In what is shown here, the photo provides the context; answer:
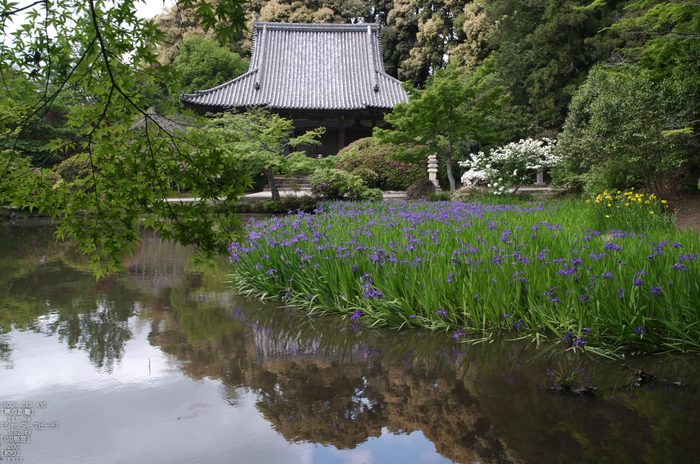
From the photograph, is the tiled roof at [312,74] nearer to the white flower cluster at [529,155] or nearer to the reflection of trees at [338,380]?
the white flower cluster at [529,155]

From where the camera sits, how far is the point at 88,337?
4277mm

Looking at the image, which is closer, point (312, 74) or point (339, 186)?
point (339, 186)

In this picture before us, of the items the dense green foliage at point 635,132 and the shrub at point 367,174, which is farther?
the shrub at point 367,174

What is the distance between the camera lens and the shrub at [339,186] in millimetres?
12594

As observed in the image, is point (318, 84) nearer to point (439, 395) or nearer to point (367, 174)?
point (367, 174)

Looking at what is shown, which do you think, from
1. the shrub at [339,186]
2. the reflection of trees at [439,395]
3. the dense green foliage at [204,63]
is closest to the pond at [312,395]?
the reflection of trees at [439,395]

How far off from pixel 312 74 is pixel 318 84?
92cm

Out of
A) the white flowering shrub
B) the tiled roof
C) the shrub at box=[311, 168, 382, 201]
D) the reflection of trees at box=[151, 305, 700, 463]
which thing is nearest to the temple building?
the tiled roof

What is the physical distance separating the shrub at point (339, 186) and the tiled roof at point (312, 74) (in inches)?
345

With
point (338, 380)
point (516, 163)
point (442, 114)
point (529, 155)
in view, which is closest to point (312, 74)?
point (442, 114)

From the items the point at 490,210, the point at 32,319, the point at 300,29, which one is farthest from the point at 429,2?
the point at 32,319

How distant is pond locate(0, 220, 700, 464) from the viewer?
2.54 meters

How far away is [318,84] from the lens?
915 inches

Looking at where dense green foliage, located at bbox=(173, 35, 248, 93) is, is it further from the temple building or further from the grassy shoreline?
the grassy shoreline
